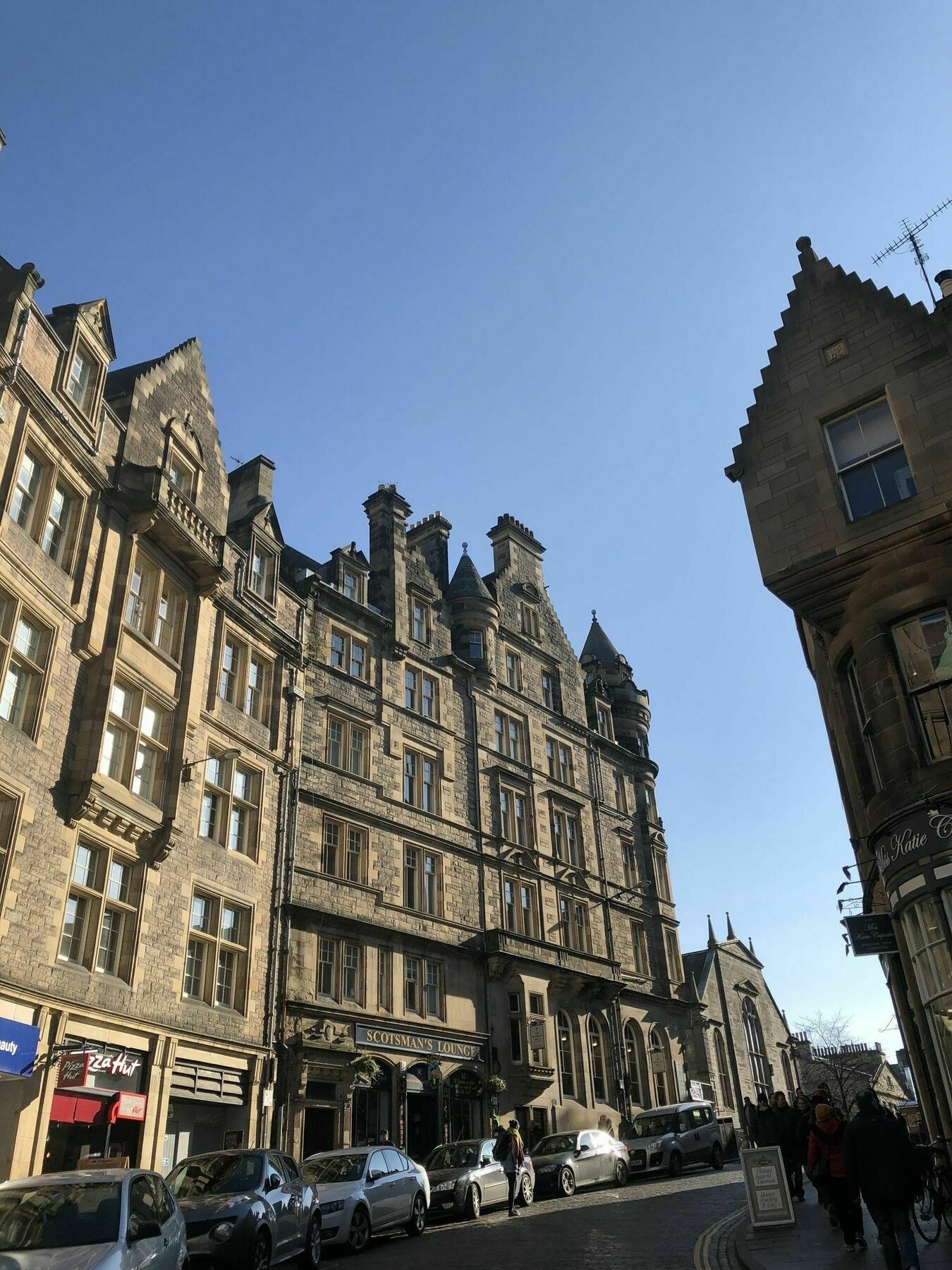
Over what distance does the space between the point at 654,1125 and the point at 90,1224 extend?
2343 cm

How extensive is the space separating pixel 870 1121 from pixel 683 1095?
112 ft

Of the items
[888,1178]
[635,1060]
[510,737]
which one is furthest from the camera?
[510,737]

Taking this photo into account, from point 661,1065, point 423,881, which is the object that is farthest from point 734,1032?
point 423,881

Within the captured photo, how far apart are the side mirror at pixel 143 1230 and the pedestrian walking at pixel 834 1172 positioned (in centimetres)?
733

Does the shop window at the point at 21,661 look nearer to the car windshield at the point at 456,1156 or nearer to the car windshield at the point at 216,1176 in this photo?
the car windshield at the point at 216,1176

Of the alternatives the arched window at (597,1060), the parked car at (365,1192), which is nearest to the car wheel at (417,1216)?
the parked car at (365,1192)

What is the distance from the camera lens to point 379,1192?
16.2m

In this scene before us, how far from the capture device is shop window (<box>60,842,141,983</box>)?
1911 cm

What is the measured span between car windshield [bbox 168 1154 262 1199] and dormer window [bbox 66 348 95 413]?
15.4m

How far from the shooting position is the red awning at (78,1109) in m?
17.6

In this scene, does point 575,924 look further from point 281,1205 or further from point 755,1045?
point 281,1205

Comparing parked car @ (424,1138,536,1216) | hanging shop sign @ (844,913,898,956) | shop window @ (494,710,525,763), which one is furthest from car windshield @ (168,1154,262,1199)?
shop window @ (494,710,525,763)

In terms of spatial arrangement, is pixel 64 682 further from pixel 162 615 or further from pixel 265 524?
pixel 265 524

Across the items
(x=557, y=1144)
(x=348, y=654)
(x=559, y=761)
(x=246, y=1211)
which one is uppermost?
(x=559, y=761)
